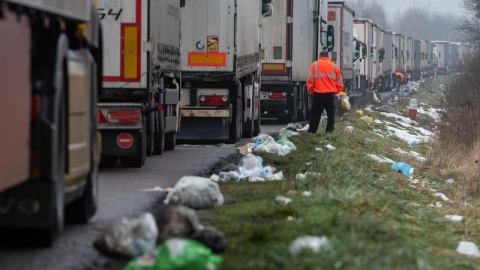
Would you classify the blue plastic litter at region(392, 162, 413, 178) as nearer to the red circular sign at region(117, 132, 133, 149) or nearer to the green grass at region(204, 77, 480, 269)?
the green grass at region(204, 77, 480, 269)

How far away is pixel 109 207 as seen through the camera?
36.2 ft

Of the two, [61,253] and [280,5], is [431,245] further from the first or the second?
[280,5]

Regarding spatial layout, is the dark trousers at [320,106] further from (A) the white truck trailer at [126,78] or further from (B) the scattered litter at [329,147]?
(A) the white truck trailer at [126,78]

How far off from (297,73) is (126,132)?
1629cm

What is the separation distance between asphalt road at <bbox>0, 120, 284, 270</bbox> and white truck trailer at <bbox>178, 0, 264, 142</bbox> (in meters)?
1.37

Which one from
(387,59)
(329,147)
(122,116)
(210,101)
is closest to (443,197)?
(329,147)

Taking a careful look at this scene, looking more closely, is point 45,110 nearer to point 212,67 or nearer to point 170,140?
point 170,140

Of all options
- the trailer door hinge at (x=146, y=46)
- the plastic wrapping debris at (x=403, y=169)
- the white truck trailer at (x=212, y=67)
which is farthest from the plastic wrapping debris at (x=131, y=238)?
the white truck trailer at (x=212, y=67)

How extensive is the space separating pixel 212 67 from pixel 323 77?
124 inches

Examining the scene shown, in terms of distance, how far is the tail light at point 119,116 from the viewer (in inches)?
605

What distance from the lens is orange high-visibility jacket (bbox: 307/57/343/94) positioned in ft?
77.6

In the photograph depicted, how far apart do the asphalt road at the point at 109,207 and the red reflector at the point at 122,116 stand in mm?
604

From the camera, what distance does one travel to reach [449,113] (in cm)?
3394

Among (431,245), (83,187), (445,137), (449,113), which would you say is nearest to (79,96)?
(83,187)
